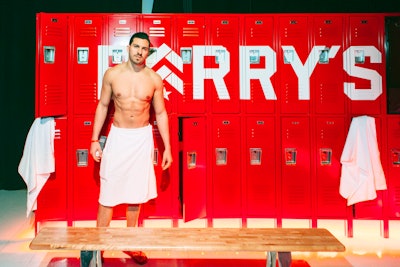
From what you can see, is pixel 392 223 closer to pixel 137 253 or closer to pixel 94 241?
pixel 137 253

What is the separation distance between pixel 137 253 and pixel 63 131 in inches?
56.4

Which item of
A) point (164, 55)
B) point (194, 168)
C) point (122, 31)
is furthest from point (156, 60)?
point (194, 168)

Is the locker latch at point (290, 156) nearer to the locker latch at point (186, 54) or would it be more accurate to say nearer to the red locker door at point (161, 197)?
the red locker door at point (161, 197)

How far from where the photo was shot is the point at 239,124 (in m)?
3.80

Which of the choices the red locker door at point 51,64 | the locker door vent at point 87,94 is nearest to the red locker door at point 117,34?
the locker door vent at point 87,94

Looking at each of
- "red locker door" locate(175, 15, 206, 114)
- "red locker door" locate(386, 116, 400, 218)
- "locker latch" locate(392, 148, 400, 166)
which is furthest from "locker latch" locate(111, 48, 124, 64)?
"locker latch" locate(392, 148, 400, 166)

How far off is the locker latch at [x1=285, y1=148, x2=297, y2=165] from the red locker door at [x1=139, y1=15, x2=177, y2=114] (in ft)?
3.87

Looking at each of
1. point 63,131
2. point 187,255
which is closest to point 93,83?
point 63,131

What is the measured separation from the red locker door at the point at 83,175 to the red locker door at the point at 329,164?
7.06 feet

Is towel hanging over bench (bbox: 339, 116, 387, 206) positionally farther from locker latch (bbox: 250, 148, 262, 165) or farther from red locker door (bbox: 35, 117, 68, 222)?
red locker door (bbox: 35, 117, 68, 222)

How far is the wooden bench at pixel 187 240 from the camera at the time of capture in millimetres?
2066

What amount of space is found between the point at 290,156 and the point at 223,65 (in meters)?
1.10

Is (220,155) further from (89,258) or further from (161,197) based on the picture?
(89,258)
